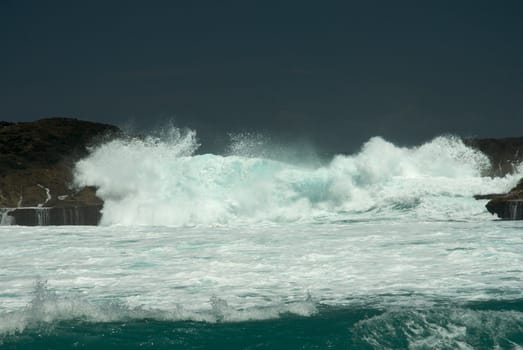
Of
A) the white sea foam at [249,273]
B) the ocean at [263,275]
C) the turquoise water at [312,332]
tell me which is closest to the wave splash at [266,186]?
the ocean at [263,275]

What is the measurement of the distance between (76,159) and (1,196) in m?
5.59

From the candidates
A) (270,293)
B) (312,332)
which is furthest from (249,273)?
(312,332)

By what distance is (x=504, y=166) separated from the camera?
39.8m

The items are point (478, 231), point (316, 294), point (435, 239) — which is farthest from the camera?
A: point (478, 231)

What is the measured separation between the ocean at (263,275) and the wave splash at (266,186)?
121 millimetres

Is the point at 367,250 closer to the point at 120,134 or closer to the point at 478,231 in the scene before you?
the point at 478,231

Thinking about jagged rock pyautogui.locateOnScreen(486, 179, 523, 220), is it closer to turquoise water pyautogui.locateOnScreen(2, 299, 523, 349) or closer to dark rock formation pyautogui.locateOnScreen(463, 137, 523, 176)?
dark rock formation pyautogui.locateOnScreen(463, 137, 523, 176)

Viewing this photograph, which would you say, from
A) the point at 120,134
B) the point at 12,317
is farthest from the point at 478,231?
the point at 120,134

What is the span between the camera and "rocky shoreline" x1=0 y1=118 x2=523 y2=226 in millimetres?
27812

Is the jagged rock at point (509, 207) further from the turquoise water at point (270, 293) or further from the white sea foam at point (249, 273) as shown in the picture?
the turquoise water at point (270, 293)

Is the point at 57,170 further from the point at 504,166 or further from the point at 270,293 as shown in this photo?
the point at 270,293

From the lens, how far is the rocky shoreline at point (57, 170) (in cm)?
2781

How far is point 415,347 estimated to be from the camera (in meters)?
6.81

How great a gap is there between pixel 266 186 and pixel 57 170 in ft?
38.7
